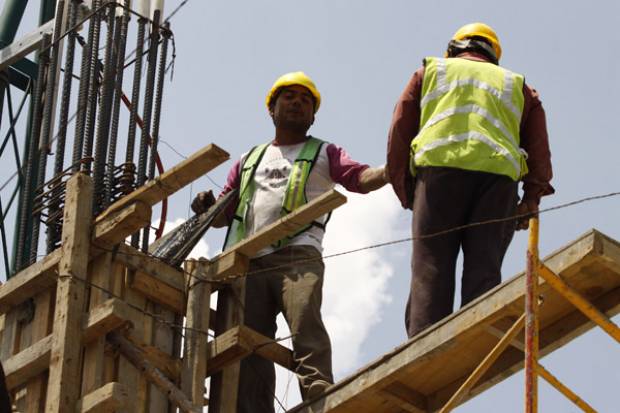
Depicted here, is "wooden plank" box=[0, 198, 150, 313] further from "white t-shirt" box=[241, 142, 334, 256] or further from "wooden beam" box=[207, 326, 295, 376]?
"white t-shirt" box=[241, 142, 334, 256]

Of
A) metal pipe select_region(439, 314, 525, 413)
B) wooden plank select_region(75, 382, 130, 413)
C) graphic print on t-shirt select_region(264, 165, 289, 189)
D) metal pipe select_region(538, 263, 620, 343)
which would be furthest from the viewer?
graphic print on t-shirt select_region(264, 165, 289, 189)

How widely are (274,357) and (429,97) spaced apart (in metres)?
1.90

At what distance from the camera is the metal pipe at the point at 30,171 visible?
14.1 meters

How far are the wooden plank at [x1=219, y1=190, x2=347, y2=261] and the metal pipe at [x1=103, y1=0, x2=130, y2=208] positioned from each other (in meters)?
1.34

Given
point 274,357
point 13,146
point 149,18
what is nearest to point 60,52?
point 149,18

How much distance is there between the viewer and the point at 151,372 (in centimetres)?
1143

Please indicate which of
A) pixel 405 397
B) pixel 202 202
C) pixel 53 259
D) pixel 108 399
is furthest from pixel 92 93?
pixel 405 397

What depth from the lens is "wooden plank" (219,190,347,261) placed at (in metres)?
11.3

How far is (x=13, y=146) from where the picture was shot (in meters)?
17.3

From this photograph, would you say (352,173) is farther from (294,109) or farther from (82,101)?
(82,101)

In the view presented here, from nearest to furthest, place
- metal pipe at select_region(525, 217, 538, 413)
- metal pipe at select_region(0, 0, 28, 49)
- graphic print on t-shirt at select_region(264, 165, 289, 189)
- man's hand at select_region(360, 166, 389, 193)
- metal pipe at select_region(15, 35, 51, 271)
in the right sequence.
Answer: metal pipe at select_region(525, 217, 538, 413)
man's hand at select_region(360, 166, 389, 193)
graphic print on t-shirt at select_region(264, 165, 289, 189)
metal pipe at select_region(15, 35, 51, 271)
metal pipe at select_region(0, 0, 28, 49)

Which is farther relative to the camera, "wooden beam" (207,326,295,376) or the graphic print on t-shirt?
the graphic print on t-shirt

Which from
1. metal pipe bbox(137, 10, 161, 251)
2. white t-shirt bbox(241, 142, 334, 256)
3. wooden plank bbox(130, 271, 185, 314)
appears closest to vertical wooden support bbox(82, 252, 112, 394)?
wooden plank bbox(130, 271, 185, 314)

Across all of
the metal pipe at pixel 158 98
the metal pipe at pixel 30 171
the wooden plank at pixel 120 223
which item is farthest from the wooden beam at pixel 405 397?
the metal pipe at pixel 30 171
